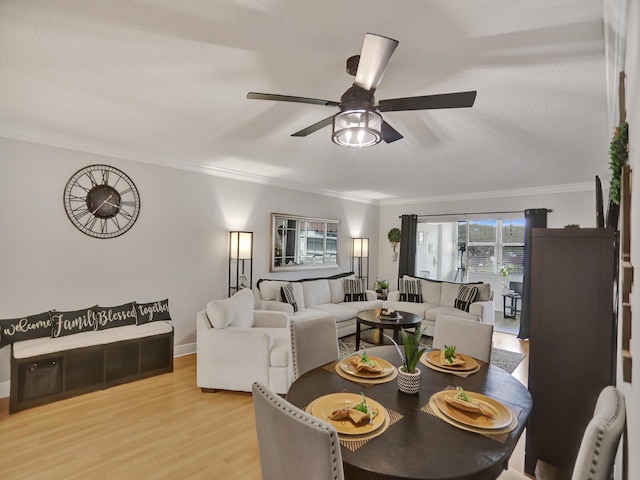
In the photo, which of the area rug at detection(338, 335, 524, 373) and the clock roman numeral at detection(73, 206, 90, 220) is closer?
the clock roman numeral at detection(73, 206, 90, 220)

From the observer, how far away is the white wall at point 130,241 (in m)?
3.20

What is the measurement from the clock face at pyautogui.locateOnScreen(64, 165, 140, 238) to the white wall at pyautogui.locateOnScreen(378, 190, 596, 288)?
526 centimetres

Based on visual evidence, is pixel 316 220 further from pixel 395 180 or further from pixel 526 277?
pixel 526 277

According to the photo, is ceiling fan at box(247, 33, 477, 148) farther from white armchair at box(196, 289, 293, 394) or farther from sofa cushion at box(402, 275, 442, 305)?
sofa cushion at box(402, 275, 442, 305)

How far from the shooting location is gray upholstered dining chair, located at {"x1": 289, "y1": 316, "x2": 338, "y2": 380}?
2.26 metres

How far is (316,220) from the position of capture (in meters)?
6.06

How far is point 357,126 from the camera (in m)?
1.84

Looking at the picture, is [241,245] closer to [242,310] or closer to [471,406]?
[242,310]

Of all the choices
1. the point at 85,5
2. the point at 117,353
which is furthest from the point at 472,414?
the point at 117,353

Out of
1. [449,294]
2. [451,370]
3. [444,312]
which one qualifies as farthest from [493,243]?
[451,370]

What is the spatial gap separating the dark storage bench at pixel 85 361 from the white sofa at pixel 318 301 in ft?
4.68

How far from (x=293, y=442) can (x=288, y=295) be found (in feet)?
12.2

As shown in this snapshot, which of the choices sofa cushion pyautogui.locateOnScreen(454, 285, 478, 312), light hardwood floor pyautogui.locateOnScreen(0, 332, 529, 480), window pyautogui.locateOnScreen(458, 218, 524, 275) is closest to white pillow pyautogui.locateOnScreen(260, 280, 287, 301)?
light hardwood floor pyautogui.locateOnScreen(0, 332, 529, 480)

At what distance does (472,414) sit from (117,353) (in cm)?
341
